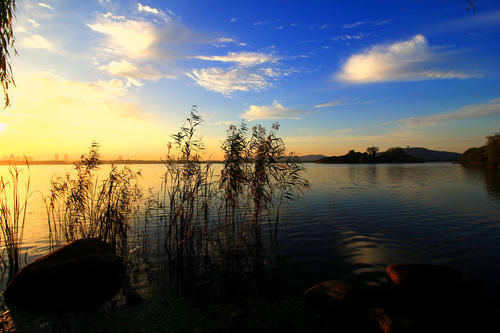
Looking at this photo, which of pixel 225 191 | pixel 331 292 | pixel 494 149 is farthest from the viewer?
pixel 494 149

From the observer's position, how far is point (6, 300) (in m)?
8.68

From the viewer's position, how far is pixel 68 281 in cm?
928

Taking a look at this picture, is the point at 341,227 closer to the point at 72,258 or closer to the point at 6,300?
the point at 72,258

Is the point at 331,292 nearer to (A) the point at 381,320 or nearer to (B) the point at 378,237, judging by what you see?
(A) the point at 381,320

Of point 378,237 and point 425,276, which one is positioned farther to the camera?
point 378,237

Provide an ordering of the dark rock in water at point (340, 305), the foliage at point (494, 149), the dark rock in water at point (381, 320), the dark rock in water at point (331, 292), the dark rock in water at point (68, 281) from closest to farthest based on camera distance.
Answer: the dark rock in water at point (381, 320), the dark rock in water at point (340, 305), the dark rock in water at point (331, 292), the dark rock in water at point (68, 281), the foliage at point (494, 149)

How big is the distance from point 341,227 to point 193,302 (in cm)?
1246

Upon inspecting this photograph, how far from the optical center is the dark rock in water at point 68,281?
343 inches

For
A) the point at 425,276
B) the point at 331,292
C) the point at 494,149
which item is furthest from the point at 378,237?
the point at 494,149

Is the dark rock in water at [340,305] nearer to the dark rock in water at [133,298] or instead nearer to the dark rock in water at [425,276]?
the dark rock in water at [425,276]

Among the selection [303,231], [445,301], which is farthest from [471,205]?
[445,301]

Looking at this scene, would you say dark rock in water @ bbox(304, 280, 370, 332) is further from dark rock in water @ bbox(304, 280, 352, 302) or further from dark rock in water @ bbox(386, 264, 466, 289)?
dark rock in water @ bbox(386, 264, 466, 289)

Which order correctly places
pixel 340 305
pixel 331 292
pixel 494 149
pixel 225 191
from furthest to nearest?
pixel 494 149, pixel 225 191, pixel 331 292, pixel 340 305

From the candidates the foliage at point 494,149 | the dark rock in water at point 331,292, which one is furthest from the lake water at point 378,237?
the foliage at point 494,149
